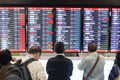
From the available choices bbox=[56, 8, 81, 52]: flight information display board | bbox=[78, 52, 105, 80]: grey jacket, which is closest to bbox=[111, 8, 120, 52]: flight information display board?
bbox=[56, 8, 81, 52]: flight information display board

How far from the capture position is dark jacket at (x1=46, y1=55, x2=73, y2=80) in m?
4.48

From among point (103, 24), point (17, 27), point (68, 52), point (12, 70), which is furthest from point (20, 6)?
point (12, 70)

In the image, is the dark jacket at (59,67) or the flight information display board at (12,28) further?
the flight information display board at (12,28)

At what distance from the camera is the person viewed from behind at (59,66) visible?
4.48 m

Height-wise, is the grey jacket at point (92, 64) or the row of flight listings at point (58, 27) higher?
the row of flight listings at point (58, 27)

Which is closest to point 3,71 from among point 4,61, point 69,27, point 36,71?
point 4,61

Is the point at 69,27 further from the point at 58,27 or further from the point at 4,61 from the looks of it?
the point at 4,61

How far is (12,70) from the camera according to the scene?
366cm

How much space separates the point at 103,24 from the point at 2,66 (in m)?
A: 2.82

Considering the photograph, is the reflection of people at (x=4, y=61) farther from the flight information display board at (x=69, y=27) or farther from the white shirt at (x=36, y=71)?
the flight information display board at (x=69, y=27)

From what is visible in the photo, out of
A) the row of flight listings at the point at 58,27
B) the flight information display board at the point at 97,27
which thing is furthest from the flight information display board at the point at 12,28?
the flight information display board at the point at 97,27

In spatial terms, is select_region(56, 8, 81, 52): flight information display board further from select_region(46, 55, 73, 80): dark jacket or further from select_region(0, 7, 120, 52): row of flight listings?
select_region(46, 55, 73, 80): dark jacket

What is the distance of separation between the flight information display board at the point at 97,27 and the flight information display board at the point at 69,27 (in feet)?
0.46

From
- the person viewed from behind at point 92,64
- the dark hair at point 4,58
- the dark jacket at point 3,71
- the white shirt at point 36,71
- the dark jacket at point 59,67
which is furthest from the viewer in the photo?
the person viewed from behind at point 92,64
